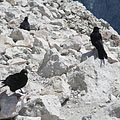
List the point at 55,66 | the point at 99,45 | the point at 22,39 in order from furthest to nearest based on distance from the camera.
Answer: the point at 22,39 → the point at 99,45 → the point at 55,66

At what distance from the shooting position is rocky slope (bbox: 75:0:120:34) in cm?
8588

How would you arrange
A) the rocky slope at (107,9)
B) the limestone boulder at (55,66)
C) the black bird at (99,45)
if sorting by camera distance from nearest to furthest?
1. the limestone boulder at (55,66)
2. the black bird at (99,45)
3. the rocky slope at (107,9)

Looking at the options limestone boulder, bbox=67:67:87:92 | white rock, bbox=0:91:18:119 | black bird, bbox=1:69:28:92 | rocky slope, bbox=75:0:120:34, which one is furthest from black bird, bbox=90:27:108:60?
rocky slope, bbox=75:0:120:34

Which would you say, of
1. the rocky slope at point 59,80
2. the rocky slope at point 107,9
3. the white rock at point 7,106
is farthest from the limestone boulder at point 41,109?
the rocky slope at point 107,9

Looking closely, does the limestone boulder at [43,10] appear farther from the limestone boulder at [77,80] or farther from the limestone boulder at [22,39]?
the limestone boulder at [77,80]

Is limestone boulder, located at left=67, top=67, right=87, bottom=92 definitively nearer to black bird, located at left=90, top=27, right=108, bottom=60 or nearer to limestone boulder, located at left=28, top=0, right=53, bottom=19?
black bird, located at left=90, top=27, right=108, bottom=60

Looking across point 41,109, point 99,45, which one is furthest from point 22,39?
point 41,109

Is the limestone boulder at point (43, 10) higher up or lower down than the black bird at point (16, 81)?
higher up

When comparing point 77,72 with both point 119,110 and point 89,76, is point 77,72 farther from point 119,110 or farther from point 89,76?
point 119,110

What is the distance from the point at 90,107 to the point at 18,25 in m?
7.97

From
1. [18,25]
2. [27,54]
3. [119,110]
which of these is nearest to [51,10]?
[18,25]

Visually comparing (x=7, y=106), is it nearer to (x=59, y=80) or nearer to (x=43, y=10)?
(x=59, y=80)

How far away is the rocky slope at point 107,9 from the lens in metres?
85.9

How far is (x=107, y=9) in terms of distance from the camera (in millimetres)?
89375
